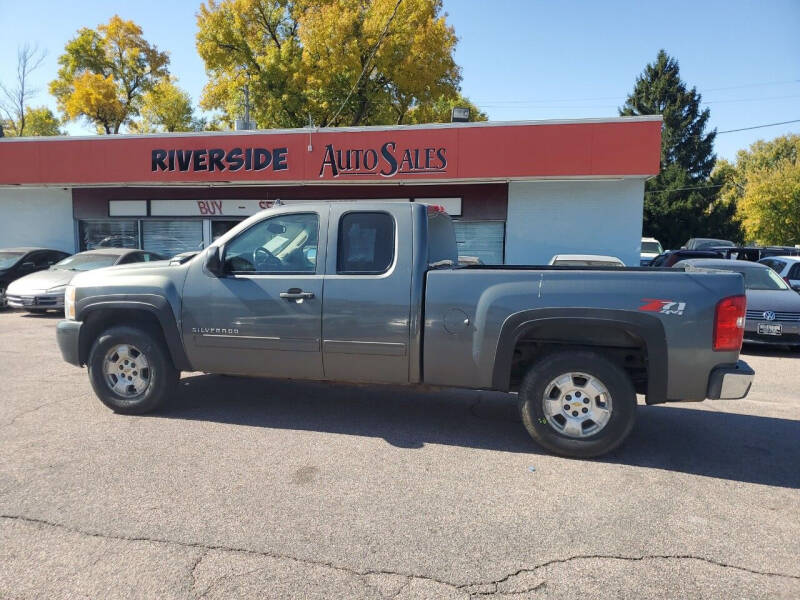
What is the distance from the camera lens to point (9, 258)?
44.7 ft

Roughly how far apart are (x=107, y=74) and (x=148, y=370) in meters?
42.5

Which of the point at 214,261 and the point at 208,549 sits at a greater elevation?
the point at 214,261

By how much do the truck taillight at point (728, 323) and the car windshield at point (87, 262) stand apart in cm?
1207

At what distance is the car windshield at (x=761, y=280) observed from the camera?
10.0m

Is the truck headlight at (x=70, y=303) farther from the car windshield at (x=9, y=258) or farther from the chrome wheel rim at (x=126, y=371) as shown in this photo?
the car windshield at (x=9, y=258)

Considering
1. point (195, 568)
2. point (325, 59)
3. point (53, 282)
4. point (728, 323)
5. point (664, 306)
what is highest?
point (325, 59)

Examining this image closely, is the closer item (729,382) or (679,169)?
(729,382)

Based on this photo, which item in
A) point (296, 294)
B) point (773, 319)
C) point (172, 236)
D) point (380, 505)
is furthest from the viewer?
point (172, 236)

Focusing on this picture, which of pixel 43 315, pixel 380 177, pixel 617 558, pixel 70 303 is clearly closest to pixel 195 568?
pixel 617 558

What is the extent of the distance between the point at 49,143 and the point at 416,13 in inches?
689

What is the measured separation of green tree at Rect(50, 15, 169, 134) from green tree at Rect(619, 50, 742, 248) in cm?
3616

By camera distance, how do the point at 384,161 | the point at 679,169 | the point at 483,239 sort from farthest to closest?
the point at 679,169, the point at 483,239, the point at 384,161

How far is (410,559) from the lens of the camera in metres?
2.96

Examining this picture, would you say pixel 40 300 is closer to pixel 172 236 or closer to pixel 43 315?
pixel 43 315
